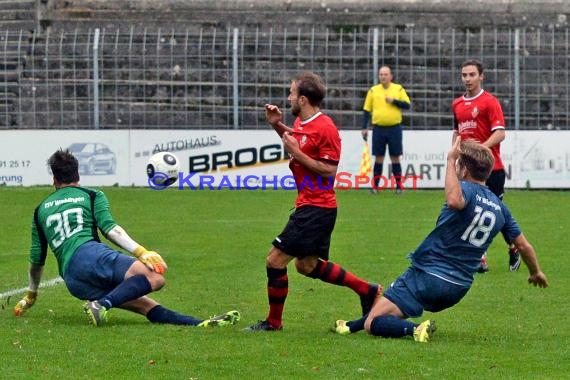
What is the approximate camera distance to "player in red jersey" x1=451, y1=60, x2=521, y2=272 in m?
12.7

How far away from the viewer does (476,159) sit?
8523 mm

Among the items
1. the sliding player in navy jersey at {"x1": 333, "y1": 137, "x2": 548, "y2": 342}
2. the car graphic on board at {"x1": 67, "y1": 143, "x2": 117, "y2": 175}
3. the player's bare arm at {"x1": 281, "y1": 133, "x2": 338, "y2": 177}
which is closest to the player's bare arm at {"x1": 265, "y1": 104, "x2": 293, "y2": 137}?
the player's bare arm at {"x1": 281, "y1": 133, "x2": 338, "y2": 177}

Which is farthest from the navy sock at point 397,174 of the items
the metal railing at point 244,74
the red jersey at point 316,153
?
the red jersey at point 316,153

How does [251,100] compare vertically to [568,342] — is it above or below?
above

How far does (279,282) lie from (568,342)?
6.70 ft

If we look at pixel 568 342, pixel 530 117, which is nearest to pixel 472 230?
pixel 568 342

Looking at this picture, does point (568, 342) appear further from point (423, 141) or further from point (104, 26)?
point (104, 26)

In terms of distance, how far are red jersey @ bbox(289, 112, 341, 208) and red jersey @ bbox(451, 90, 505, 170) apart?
3901 millimetres

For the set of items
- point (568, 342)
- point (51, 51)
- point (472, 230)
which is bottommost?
point (568, 342)

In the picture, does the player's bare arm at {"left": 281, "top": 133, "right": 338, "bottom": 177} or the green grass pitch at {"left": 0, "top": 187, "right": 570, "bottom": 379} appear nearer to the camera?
the green grass pitch at {"left": 0, "top": 187, "right": 570, "bottom": 379}

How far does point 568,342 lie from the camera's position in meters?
8.55

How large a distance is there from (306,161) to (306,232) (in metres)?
0.52

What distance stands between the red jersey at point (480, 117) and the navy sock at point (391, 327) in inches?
180

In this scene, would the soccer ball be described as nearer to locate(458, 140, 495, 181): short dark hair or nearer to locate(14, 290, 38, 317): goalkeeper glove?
locate(14, 290, 38, 317): goalkeeper glove
